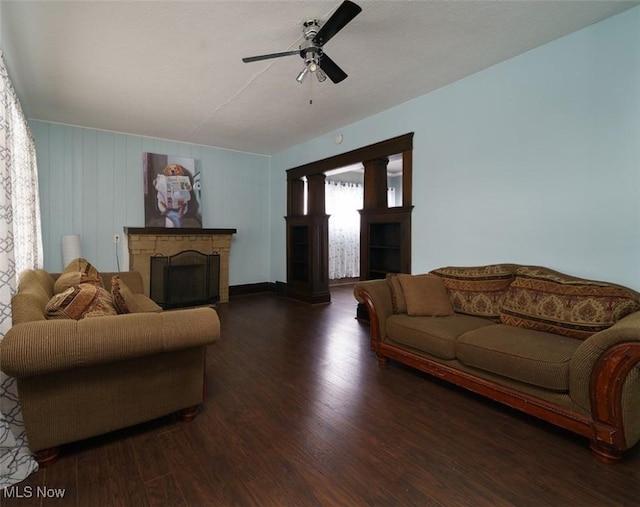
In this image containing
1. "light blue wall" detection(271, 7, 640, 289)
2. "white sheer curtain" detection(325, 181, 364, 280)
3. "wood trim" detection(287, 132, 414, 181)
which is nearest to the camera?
"light blue wall" detection(271, 7, 640, 289)

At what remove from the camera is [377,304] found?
2.99 m

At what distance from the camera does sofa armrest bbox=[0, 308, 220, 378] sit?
1.44 metres

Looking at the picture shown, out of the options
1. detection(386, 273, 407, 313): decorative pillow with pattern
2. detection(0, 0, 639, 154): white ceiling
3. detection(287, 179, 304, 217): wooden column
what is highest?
detection(0, 0, 639, 154): white ceiling

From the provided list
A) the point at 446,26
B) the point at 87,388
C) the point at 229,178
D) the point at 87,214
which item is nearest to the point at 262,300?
the point at 229,178

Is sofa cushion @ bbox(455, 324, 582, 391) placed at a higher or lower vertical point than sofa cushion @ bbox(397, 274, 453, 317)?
lower

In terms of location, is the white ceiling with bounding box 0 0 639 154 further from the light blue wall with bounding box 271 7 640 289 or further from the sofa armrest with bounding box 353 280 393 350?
the sofa armrest with bounding box 353 280 393 350

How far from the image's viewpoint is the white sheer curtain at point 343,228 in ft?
25.0

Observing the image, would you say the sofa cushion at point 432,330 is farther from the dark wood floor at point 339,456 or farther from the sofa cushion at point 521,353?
the dark wood floor at point 339,456

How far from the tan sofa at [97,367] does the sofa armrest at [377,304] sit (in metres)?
1.50

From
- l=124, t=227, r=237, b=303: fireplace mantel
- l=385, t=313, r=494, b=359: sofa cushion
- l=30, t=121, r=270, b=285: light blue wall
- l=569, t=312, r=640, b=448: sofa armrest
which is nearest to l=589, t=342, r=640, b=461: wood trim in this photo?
l=569, t=312, r=640, b=448: sofa armrest

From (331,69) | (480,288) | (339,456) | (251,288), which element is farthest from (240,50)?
(251,288)

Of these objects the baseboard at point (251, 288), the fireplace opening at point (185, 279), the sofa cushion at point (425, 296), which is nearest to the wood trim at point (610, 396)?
the sofa cushion at point (425, 296)

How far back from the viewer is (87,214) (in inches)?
192

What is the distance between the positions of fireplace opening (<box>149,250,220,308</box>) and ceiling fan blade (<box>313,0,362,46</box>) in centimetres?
407
